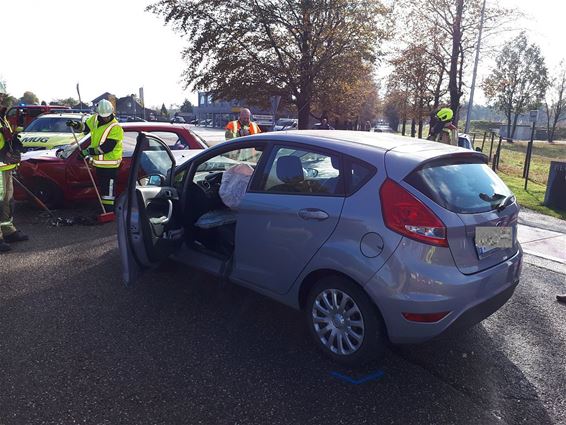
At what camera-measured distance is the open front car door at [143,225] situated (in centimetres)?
367

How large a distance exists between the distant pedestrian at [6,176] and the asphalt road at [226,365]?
1.55 meters

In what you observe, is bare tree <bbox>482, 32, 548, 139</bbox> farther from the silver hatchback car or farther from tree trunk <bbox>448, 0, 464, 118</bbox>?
the silver hatchback car

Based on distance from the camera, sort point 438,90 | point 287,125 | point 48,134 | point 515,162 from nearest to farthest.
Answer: point 48,134
point 438,90
point 515,162
point 287,125

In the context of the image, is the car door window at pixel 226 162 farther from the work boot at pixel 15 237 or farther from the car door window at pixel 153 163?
the work boot at pixel 15 237

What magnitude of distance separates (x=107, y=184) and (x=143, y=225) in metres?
3.46

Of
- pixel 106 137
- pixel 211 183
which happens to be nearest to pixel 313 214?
pixel 211 183

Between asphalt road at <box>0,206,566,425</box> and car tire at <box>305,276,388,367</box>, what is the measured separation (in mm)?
140

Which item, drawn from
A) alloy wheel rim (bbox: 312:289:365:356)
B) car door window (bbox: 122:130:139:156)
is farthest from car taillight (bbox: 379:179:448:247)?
car door window (bbox: 122:130:139:156)

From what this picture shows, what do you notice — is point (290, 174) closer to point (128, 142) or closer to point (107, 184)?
point (107, 184)

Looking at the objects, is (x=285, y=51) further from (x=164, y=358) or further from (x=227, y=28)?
(x=164, y=358)

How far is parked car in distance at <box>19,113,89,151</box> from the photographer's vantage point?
10.2 metres

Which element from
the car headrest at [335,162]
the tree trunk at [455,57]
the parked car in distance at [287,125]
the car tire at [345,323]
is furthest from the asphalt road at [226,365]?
the parked car in distance at [287,125]

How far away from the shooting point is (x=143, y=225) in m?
3.68

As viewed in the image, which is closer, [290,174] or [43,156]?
[290,174]
